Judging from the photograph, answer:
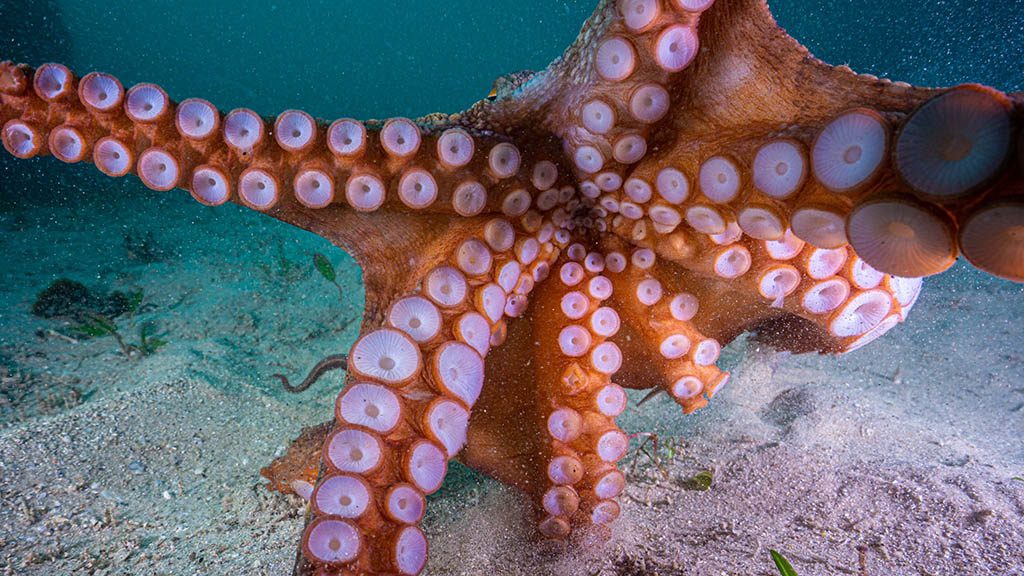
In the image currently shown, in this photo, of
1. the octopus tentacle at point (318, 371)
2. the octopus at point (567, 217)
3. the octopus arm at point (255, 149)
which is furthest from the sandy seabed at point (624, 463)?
the octopus arm at point (255, 149)

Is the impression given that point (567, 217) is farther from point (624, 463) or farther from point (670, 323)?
point (624, 463)

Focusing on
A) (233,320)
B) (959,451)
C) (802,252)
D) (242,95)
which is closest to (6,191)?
(233,320)

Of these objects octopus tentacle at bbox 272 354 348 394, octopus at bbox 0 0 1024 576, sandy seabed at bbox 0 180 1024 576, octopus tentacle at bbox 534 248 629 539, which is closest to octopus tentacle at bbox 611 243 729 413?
octopus at bbox 0 0 1024 576

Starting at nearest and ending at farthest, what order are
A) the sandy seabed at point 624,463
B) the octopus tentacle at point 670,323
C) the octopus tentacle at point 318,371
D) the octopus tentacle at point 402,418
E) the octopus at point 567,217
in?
the octopus at point 567,217 < the octopus tentacle at point 402,418 < the sandy seabed at point 624,463 < the octopus tentacle at point 670,323 < the octopus tentacle at point 318,371

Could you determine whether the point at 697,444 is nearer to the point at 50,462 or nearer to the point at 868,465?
the point at 868,465

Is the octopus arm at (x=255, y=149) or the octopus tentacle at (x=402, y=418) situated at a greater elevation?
the octopus arm at (x=255, y=149)

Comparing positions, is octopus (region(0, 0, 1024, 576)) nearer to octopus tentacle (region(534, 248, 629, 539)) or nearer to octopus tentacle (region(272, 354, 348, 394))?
octopus tentacle (region(534, 248, 629, 539))

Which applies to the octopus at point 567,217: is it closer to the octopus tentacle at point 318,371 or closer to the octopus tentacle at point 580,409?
the octopus tentacle at point 580,409
